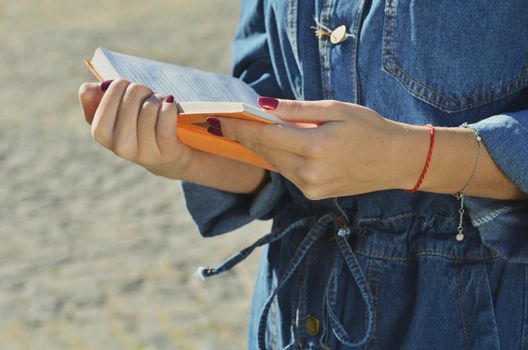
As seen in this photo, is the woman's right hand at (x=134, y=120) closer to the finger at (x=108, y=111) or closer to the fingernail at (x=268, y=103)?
the finger at (x=108, y=111)

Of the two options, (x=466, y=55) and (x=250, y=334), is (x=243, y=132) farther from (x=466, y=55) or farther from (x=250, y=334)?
(x=250, y=334)

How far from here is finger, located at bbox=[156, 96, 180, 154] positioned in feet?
4.80

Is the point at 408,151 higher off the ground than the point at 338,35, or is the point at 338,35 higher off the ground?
A: the point at 338,35

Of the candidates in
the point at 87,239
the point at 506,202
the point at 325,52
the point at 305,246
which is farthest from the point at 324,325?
the point at 87,239

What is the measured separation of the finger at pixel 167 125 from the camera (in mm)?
1463

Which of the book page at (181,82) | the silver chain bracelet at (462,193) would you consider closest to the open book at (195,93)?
the book page at (181,82)

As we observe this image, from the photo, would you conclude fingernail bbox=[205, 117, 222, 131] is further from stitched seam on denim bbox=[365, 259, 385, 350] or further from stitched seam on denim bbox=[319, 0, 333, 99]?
stitched seam on denim bbox=[365, 259, 385, 350]

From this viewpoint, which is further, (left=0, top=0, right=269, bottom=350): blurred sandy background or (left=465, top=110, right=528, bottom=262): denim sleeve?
(left=0, top=0, right=269, bottom=350): blurred sandy background

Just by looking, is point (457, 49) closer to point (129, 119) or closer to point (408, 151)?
point (408, 151)

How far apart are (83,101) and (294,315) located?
0.56 m

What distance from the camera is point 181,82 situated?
166 centimetres

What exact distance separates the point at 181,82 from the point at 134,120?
20cm

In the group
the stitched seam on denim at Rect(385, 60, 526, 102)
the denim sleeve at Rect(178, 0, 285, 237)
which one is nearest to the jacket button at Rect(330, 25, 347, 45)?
the stitched seam on denim at Rect(385, 60, 526, 102)

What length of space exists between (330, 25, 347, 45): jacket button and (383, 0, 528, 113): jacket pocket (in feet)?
0.26
